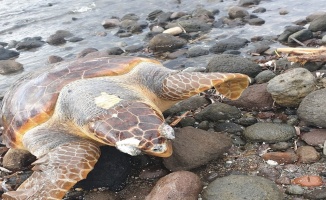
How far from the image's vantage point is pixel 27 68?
8281 millimetres

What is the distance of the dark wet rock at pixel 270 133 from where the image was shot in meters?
4.13

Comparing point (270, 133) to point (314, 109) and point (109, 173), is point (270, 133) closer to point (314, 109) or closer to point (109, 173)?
point (314, 109)

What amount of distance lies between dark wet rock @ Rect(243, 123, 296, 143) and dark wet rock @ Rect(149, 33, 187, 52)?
3.99 m

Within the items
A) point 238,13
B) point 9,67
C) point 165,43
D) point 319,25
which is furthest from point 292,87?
point 9,67

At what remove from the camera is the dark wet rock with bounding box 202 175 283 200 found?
124 inches

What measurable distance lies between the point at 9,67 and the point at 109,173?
5.26 meters

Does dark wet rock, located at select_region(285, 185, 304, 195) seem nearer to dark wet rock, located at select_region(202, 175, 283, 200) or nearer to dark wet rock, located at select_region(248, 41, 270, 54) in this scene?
dark wet rock, located at select_region(202, 175, 283, 200)

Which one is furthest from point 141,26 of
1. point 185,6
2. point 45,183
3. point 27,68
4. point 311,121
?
point 45,183

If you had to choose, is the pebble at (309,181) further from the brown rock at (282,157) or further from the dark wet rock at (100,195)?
the dark wet rock at (100,195)

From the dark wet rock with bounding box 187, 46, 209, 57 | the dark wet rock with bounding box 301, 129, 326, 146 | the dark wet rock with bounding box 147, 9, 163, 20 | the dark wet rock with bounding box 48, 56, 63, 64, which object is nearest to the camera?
the dark wet rock with bounding box 301, 129, 326, 146

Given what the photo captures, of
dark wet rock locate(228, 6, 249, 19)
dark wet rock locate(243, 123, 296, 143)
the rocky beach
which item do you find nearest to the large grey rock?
the rocky beach

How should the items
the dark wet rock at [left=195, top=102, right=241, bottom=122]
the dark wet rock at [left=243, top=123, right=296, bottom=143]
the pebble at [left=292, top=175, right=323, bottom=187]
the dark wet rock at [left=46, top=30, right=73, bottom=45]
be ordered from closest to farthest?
1. the pebble at [left=292, top=175, right=323, bottom=187]
2. the dark wet rock at [left=243, top=123, right=296, bottom=143]
3. the dark wet rock at [left=195, top=102, right=241, bottom=122]
4. the dark wet rock at [left=46, top=30, right=73, bottom=45]

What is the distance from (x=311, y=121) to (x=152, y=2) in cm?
905

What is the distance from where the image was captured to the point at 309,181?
344cm
